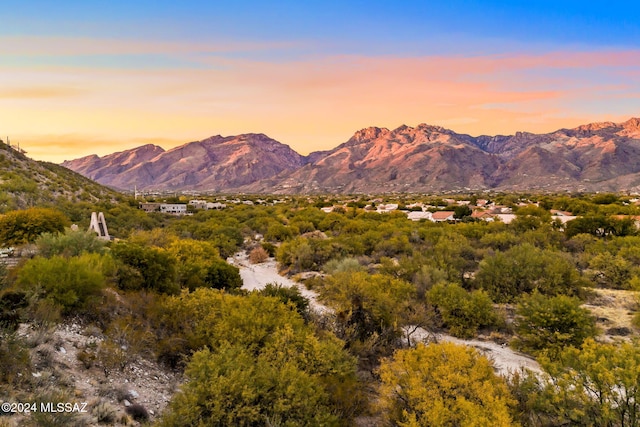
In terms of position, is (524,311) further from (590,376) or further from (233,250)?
(233,250)

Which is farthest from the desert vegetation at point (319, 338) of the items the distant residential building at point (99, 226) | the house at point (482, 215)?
the house at point (482, 215)

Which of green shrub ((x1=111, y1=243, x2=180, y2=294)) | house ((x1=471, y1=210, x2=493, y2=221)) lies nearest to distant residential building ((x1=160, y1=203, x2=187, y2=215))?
house ((x1=471, y1=210, x2=493, y2=221))

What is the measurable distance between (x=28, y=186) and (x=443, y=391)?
50669 millimetres

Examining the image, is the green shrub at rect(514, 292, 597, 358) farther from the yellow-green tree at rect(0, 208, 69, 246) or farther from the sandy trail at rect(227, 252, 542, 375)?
the yellow-green tree at rect(0, 208, 69, 246)

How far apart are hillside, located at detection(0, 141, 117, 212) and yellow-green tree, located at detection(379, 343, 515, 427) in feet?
127

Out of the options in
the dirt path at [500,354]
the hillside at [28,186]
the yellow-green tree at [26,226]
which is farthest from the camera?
the hillside at [28,186]

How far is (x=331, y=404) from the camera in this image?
1124 centimetres

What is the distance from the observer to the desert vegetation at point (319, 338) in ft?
32.1

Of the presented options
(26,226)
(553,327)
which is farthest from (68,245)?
(553,327)

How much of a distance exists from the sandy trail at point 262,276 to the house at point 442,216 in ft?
95.9

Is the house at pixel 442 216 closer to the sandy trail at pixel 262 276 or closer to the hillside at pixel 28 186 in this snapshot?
the sandy trail at pixel 262 276

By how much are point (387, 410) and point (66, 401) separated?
8.26m

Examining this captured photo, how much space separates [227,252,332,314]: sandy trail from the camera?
28297 millimetres

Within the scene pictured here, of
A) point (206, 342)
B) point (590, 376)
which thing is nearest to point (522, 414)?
point (590, 376)
